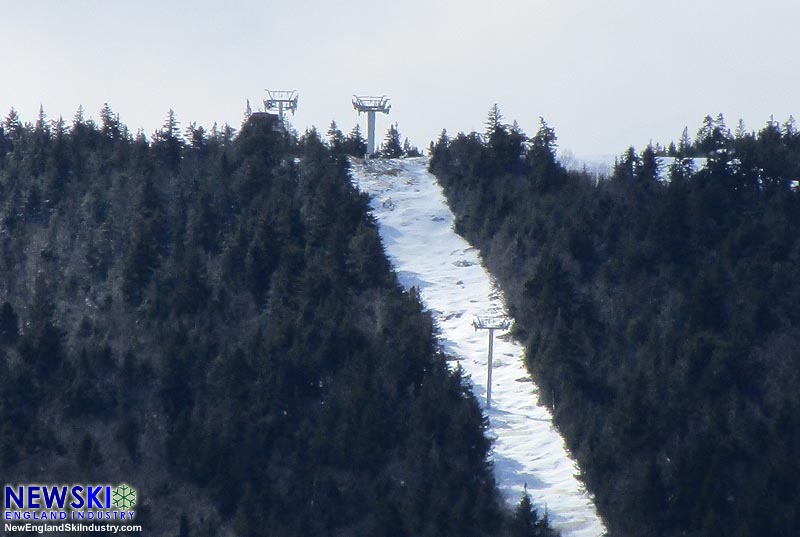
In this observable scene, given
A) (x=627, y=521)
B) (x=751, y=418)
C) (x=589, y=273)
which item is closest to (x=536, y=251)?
(x=589, y=273)

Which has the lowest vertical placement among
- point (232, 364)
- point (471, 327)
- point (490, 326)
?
point (232, 364)

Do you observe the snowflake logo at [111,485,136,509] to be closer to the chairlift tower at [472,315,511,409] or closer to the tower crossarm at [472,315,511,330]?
the chairlift tower at [472,315,511,409]

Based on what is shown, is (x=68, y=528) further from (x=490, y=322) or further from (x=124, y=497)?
(x=490, y=322)

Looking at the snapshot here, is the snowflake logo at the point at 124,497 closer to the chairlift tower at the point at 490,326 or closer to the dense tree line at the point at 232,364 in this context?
the dense tree line at the point at 232,364

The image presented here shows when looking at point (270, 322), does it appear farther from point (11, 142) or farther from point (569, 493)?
point (11, 142)

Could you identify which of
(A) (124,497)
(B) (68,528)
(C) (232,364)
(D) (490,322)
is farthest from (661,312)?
(B) (68,528)

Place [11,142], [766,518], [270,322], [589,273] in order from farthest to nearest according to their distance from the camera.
Answer: [11,142], [589,273], [270,322], [766,518]

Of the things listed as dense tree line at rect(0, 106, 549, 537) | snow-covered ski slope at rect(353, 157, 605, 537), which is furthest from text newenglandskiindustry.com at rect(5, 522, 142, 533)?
snow-covered ski slope at rect(353, 157, 605, 537)
